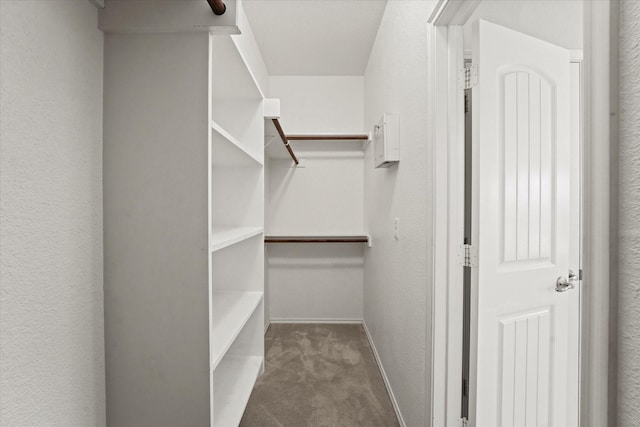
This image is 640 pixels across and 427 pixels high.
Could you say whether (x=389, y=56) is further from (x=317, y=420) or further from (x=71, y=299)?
(x=317, y=420)

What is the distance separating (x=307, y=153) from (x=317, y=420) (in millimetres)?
2379

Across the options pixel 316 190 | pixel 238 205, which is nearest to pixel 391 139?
pixel 238 205

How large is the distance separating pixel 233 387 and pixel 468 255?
1.36 meters

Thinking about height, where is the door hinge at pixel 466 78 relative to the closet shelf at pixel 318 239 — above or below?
above

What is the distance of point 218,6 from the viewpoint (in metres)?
0.92

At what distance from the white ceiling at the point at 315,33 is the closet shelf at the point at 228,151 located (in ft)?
3.76

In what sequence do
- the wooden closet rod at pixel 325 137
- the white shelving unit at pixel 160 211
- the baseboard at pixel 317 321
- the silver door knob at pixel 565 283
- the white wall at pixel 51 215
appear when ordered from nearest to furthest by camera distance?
1. the white wall at pixel 51 215
2. the white shelving unit at pixel 160 211
3. the silver door knob at pixel 565 283
4. the wooden closet rod at pixel 325 137
5. the baseboard at pixel 317 321

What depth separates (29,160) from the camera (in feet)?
2.39

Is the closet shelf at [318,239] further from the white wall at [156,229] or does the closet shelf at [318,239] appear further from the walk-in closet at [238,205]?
the white wall at [156,229]

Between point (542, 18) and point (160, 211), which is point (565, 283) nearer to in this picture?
point (542, 18)

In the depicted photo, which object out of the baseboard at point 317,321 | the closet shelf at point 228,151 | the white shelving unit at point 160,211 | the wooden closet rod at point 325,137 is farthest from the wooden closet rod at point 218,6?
the baseboard at point 317,321

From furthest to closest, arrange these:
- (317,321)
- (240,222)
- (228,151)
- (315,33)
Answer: (317,321), (315,33), (240,222), (228,151)

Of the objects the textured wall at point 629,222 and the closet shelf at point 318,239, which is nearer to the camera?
the textured wall at point 629,222

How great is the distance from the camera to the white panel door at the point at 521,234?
1191mm
